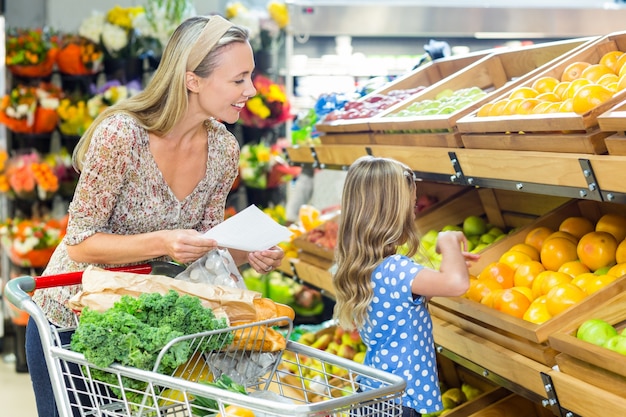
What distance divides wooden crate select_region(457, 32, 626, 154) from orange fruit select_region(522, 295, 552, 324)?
18.1 inches

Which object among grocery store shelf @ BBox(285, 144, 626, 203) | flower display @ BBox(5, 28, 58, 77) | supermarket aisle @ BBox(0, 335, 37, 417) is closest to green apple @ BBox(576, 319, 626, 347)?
grocery store shelf @ BBox(285, 144, 626, 203)

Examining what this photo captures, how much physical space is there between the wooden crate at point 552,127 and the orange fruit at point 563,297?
415mm

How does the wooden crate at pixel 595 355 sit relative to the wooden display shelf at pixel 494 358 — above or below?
above

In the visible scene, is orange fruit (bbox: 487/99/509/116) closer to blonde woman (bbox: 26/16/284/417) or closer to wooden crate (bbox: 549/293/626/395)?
wooden crate (bbox: 549/293/626/395)

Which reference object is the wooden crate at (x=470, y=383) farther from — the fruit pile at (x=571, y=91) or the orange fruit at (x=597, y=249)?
the fruit pile at (x=571, y=91)

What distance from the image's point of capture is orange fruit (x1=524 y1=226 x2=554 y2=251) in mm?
3029

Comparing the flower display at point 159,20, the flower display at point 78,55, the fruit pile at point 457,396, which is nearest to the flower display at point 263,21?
the flower display at point 159,20

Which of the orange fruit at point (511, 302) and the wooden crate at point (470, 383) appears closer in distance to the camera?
the orange fruit at point (511, 302)

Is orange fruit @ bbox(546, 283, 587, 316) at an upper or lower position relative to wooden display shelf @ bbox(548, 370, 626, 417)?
upper

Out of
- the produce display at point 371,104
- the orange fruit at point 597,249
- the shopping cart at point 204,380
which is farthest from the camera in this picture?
the produce display at point 371,104

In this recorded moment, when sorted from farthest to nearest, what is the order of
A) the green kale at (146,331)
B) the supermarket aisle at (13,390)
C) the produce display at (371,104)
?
the supermarket aisle at (13,390), the produce display at (371,104), the green kale at (146,331)

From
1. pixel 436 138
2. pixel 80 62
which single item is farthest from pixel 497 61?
pixel 80 62

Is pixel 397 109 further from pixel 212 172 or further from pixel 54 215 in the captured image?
pixel 54 215

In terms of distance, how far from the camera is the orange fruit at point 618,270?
2.54 m
